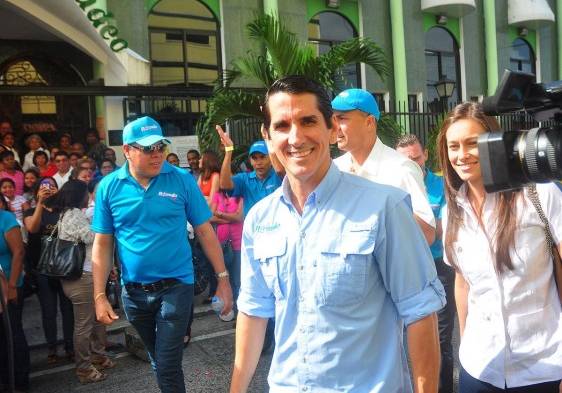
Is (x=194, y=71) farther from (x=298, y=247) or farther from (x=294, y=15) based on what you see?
(x=298, y=247)

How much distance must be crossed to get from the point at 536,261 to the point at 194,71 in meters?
11.5

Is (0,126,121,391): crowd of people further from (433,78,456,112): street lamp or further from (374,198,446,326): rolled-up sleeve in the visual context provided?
(433,78,456,112): street lamp

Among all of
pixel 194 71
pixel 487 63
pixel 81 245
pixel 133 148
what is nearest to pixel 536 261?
pixel 133 148

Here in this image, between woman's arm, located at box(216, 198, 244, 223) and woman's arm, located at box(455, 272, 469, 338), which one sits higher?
woman's arm, located at box(216, 198, 244, 223)

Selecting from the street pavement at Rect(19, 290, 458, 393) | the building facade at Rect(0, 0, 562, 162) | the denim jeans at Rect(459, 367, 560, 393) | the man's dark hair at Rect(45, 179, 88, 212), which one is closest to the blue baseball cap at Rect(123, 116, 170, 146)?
the man's dark hair at Rect(45, 179, 88, 212)

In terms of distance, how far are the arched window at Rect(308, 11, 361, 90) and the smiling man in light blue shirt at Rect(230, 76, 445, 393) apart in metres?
13.2

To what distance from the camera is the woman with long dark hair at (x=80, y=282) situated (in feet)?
15.5

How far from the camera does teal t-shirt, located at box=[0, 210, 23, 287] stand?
14.8 ft

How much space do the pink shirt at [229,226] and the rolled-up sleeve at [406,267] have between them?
4.32m

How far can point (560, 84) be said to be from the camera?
4.85 ft

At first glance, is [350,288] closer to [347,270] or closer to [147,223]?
[347,270]

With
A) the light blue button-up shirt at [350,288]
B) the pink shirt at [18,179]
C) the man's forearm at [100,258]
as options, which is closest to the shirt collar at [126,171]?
the man's forearm at [100,258]

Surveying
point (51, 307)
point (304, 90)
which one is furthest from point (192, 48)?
point (304, 90)

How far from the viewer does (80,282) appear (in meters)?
4.77
